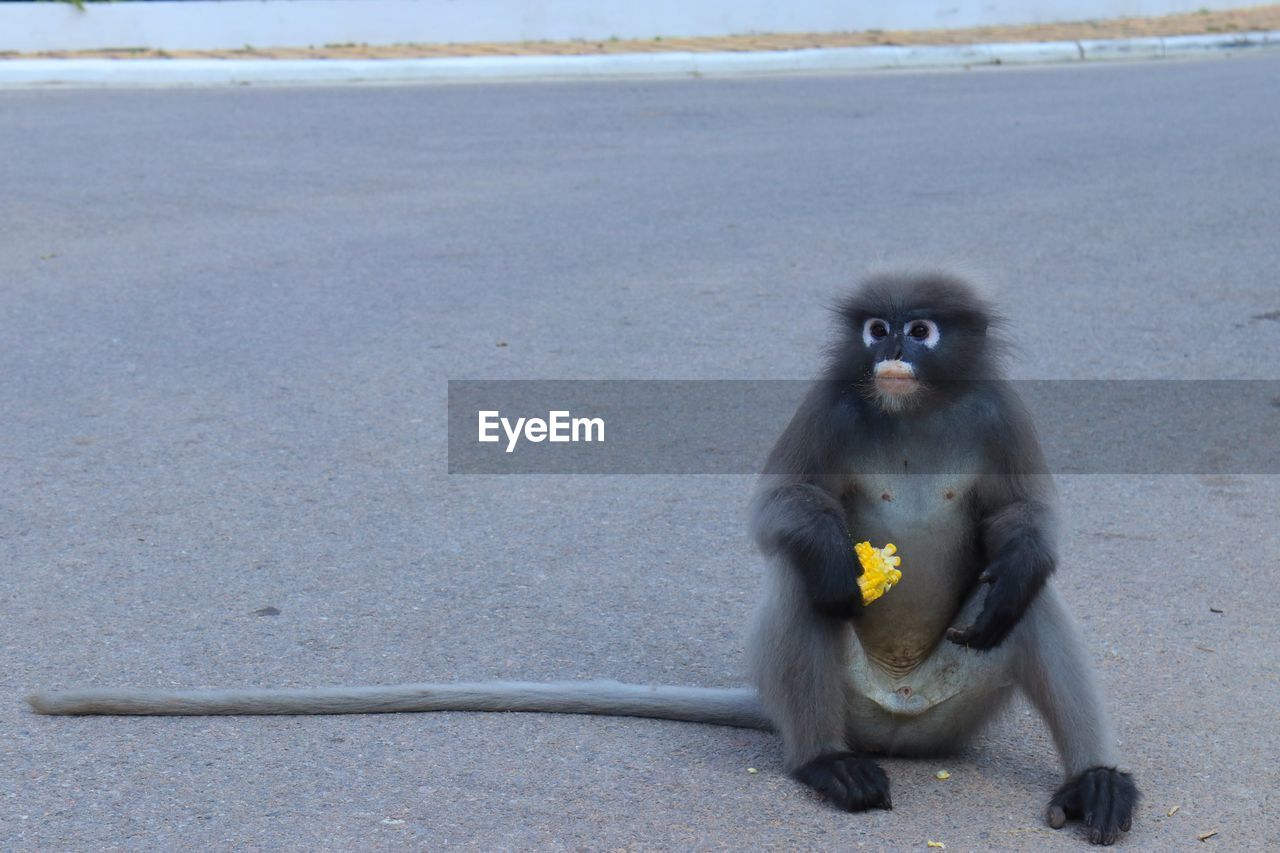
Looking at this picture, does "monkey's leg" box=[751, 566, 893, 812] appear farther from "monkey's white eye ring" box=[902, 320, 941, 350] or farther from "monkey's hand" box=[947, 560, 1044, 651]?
"monkey's white eye ring" box=[902, 320, 941, 350]

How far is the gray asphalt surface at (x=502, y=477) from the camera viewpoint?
145 inches

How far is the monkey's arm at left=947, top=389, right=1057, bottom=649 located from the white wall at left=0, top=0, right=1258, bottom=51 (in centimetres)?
1441

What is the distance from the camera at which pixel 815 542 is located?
3.54m

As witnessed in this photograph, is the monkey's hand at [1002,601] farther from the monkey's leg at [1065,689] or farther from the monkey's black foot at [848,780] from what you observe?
the monkey's black foot at [848,780]

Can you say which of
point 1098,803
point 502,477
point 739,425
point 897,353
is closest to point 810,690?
point 1098,803

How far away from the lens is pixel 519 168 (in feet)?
37.2

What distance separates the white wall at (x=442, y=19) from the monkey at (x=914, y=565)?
1415 centimetres

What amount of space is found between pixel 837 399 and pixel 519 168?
7873 millimetres

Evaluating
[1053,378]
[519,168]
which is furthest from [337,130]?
[1053,378]

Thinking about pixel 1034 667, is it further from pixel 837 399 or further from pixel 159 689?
pixel 159 689

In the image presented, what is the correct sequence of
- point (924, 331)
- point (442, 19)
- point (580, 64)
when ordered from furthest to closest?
1. point (442, 19)
2. point (580, 64)
3. point (924, 331)

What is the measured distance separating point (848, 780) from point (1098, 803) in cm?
52

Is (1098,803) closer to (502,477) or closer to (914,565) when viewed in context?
(914,565)

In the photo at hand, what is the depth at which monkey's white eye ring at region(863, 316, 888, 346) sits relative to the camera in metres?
3.71
